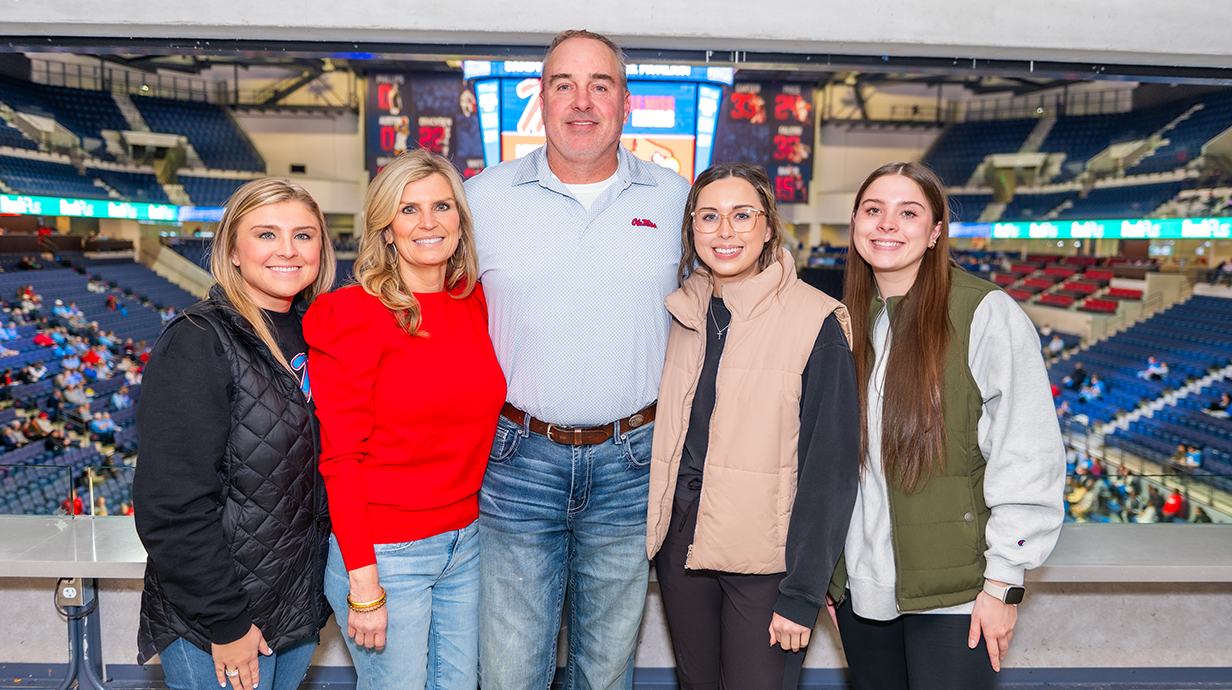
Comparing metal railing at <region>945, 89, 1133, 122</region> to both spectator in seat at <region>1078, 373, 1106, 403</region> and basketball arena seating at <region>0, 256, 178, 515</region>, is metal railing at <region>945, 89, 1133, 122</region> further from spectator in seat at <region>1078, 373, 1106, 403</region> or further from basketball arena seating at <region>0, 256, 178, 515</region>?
basketball arena seating at <region>0, 256, 178, 515</region>

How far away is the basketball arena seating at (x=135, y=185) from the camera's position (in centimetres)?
1712

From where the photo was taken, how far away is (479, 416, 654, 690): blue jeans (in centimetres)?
175

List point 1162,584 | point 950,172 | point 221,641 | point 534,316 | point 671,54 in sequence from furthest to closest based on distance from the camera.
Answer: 1. point 950,172
2. point 671,54
3. point 1162,584
4. point 534,316
5. point 221,641

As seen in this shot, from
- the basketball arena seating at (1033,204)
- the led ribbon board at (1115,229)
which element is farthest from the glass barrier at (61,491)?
the basketball arena seating at (1033,204)

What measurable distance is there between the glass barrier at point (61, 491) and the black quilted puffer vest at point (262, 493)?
5.09 ft

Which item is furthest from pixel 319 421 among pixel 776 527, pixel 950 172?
pixel 950 172

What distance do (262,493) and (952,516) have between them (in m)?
1.47

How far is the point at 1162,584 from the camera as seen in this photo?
2.61 metres

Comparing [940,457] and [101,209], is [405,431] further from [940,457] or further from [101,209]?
[101,209]

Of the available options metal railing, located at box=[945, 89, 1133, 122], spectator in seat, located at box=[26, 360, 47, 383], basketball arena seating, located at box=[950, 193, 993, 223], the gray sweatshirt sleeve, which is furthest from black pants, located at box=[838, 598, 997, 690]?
metal railing, located at box=[945, 89, 1133, 122]

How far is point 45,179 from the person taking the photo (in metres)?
15.5

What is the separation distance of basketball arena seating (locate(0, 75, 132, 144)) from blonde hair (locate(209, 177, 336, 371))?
20412mm

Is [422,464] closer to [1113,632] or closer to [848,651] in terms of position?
[848,651]

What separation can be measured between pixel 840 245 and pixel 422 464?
706 inches
